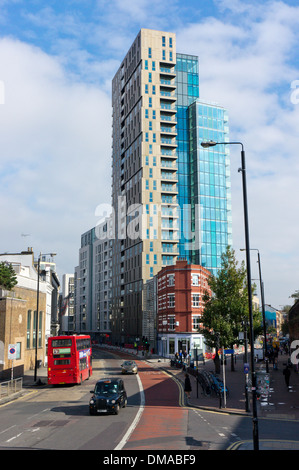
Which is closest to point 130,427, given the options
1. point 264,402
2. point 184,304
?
point 264,402

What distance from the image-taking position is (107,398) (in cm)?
2448

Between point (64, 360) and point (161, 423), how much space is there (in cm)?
1765

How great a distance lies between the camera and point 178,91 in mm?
130875

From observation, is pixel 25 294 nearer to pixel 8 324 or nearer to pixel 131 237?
pixel 8 324

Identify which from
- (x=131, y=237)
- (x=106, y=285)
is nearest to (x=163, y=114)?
(x=131, y=237)

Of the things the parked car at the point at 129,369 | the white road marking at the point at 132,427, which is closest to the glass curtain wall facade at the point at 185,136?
the parked car at the point at 129,369

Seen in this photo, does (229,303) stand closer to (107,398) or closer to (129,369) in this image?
(129,369)

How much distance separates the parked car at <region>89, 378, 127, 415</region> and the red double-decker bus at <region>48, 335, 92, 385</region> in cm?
1125

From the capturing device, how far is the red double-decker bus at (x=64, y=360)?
3688cm

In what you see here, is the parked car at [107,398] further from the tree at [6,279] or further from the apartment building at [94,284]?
the apartment building at [94,284]

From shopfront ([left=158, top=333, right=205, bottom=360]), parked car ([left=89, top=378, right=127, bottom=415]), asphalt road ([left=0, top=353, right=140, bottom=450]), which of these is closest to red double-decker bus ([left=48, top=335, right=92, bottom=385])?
asphalt road ([left=0, top=353, right=140, bottom=450])

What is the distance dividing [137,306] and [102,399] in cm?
8390

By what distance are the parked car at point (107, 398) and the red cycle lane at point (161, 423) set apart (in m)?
1.52
